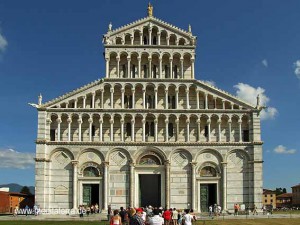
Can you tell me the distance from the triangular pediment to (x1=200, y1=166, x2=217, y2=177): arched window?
13.7 m

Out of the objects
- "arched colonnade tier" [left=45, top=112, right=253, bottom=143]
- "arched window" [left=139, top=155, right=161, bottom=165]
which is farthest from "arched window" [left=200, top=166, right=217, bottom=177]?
"arched window" [left=139, top=155, right=161, bottom=165]

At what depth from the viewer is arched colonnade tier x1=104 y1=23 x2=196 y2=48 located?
48.3m

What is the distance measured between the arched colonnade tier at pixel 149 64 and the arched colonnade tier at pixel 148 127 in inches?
176

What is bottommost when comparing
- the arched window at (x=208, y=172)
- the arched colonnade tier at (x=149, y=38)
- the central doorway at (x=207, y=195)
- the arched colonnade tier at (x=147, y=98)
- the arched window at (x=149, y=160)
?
the central doorway at (x=207, y=195)

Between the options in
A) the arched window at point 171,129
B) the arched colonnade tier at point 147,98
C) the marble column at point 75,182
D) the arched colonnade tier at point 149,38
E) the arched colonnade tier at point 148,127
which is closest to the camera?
the marble column at point 75,182

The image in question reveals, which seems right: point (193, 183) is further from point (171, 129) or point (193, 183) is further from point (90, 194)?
point (90, 194)

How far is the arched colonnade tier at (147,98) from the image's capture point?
46406 millimetres

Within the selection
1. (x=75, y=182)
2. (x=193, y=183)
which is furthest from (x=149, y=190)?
(x=75, y=182)

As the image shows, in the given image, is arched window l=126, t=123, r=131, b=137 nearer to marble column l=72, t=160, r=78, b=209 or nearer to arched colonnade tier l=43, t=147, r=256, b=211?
arched colonnade tier l=43, t=147, r=256, b=211

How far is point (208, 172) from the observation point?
46.2m

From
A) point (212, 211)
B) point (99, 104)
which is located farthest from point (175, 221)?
point (99, 104)

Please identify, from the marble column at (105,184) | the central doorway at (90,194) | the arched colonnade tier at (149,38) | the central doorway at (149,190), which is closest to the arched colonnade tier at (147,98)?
the arched colonnade tier at (149,38)

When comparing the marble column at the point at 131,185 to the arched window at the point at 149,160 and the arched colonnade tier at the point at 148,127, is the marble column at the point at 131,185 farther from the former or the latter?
the arched colonnade tier at the point at 148,127

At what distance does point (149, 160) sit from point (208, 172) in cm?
606
